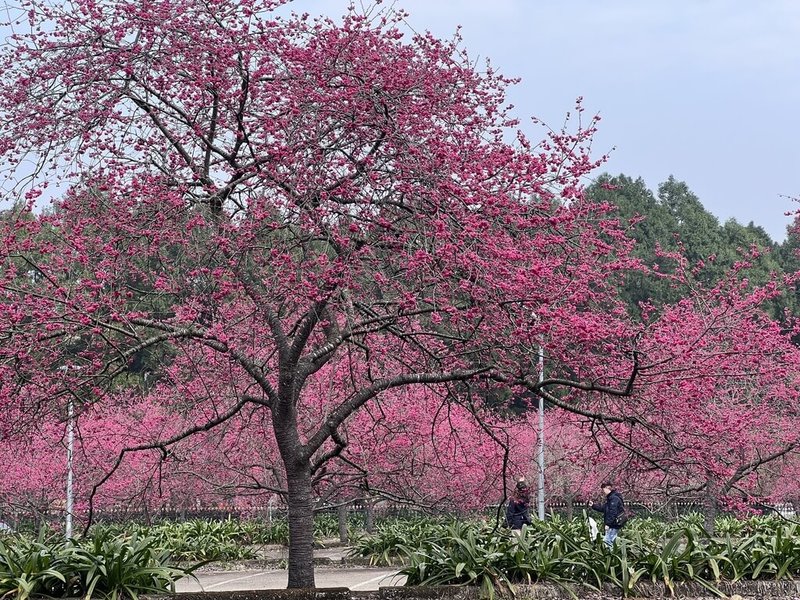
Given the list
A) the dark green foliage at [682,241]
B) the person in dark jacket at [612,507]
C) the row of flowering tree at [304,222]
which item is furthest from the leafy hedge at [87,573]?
the dark green foliage at [682,241]

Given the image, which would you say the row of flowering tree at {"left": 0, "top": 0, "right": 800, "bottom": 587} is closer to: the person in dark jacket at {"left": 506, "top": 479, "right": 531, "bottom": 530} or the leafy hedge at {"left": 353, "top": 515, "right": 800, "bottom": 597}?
the leafy hedge at {"left": 353, "top": 515, "right": 800, "bottom": 597}

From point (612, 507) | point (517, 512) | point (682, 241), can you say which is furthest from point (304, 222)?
point (682, 241)

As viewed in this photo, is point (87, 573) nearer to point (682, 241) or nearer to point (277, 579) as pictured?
point (277, 579)

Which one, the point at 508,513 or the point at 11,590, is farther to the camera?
the point at 508,513

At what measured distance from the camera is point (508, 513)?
17.7m

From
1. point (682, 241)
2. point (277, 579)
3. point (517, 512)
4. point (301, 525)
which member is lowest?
point (277, 579)

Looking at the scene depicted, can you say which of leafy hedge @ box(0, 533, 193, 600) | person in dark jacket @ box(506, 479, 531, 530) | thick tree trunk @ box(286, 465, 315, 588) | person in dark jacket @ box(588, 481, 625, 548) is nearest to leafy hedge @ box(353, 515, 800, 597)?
thick tree trunk @ box(286, 465, 315, 588)

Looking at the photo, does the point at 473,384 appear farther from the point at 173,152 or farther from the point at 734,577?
the point at 173,152

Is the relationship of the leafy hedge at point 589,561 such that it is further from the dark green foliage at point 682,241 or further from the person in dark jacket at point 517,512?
the dark green foliage at point 682,241

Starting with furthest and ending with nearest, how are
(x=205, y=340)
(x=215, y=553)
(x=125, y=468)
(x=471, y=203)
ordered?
(x=125, y=468) < (x=215, y=553) < (x=205, y=340) < (x=471, y=203)

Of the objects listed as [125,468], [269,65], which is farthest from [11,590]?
[125,468]

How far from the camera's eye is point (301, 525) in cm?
1162

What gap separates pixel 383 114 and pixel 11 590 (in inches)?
224

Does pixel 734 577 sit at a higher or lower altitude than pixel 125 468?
lower
